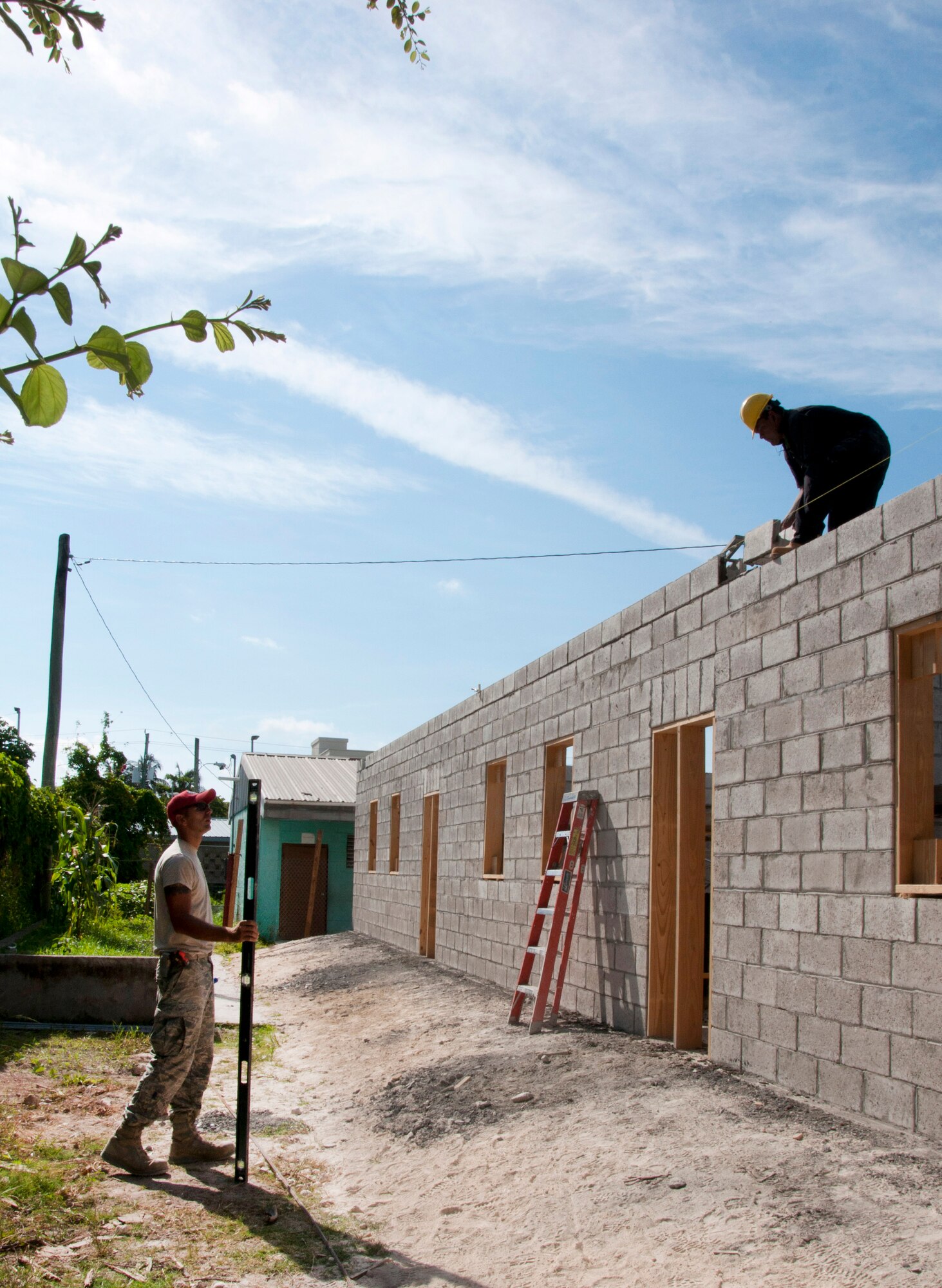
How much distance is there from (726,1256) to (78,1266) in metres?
2.30

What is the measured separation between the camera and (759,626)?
22.1ft

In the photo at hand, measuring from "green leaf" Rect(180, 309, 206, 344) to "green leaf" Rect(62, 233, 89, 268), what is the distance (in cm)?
19

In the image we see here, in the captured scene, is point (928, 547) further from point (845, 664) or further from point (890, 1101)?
point (890, 1101)

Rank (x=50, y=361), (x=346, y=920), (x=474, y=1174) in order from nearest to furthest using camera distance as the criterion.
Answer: (x=50, y=361) < (x=474, y=1174) < (x=346, y=920)

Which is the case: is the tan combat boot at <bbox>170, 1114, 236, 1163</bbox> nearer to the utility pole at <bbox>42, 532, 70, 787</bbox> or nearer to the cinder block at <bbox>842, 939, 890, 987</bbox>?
the cinder block at <bbox>842, 939, 890, 987</bbox>

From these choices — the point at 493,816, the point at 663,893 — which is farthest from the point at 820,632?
the point at 493,816

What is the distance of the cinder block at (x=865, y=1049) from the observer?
204 inches

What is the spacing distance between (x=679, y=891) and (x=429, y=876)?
8.22m

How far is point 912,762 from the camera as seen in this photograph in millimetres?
5352

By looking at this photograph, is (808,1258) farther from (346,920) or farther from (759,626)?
(346,920)

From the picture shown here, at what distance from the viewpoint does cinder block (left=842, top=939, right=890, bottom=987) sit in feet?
17.2

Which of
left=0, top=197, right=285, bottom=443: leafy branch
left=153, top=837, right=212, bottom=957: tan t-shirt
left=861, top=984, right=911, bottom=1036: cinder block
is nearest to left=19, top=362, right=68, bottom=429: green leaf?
left=0, top=197, right=285, bottom=443: leafy branch

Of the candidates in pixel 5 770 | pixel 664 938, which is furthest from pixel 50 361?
pixel 5 770

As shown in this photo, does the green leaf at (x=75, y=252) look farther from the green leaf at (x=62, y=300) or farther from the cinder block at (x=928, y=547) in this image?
the cinder block at (x=928, y=547)
